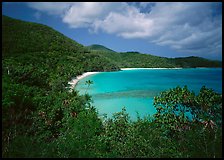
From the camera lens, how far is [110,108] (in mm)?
26641

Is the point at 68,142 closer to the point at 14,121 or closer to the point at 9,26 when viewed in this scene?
the point at 14,121

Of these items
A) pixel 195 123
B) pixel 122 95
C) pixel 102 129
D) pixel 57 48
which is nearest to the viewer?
pixel 195 123

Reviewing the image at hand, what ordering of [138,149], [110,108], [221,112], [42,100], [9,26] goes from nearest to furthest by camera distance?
1. [138,149]
2. [221,112]
3. [42,100]
4. [110,108]
5. [9,26]

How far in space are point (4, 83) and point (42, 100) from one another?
3.92 metres

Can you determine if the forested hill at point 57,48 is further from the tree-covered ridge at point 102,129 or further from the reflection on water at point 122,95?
the tree-covered ridge at point 102,129

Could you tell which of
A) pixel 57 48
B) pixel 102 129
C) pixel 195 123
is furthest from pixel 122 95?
pixel 57 48

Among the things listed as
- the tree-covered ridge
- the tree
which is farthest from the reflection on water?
the tree

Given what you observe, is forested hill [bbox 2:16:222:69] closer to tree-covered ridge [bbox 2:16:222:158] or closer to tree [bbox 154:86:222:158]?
tree-covered ridge [bbox 2:16:222:158]

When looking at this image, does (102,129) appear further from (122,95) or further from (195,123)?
(122,95)

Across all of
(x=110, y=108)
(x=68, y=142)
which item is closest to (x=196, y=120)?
(x=68, y=142)

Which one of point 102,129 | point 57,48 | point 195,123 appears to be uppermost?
point 57,48

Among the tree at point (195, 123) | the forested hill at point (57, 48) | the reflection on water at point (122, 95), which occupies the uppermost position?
the forested hill at point (57, 48)

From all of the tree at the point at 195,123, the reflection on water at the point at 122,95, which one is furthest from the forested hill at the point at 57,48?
the tree at the point at 195,123

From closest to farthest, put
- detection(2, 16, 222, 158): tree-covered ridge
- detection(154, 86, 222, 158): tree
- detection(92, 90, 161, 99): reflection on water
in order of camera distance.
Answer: detection(2, 16, 222, 158): tree-covered ridge < detection(154, 86, 222, 158): tree < detection(92, 90, 161, 99): reflection on water
